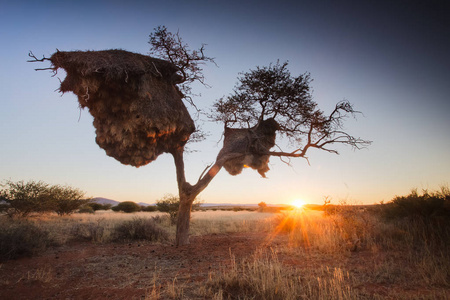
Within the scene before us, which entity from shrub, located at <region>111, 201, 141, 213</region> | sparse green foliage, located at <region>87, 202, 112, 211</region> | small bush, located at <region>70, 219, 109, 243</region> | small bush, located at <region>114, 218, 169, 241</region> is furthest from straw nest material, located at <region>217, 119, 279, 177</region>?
sparse green foliage, located at <region>87, 202, 112, 211</region>

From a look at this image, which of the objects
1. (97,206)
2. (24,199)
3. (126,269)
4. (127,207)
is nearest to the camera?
(126,269)

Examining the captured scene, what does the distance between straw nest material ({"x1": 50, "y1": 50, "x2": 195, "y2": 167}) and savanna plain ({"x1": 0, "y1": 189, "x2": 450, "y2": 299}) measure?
4.20 meters

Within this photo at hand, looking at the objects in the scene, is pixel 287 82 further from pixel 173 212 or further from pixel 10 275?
pixel 173 212

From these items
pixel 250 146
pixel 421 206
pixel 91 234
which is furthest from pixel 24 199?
pixel 421 206

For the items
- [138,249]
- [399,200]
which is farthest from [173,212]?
[399,200]

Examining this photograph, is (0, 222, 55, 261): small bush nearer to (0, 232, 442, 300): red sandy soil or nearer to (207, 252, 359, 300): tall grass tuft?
(0, 232, 442, 300): red sandy soil

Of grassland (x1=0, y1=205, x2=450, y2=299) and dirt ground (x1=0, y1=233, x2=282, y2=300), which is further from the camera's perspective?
dirt ground (x1=0, y1=233, x2=282, y2=300)

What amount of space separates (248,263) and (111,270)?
4.06 m

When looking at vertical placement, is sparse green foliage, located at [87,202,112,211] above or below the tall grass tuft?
below

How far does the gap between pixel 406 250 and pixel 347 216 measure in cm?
216

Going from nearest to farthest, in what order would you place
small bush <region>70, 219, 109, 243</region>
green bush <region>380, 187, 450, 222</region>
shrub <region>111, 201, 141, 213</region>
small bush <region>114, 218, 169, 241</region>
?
green bush <region>380, 187, 450, 222</region>, small bush <region>70, 219, 109, 243</region>, small bush <region>114, 218, 169, 241</region>, shrub <region>111, 201, 141, 213</region>

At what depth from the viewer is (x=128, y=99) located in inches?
352

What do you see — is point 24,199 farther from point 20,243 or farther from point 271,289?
point 271,289

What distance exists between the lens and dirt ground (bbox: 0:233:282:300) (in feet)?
16.1
